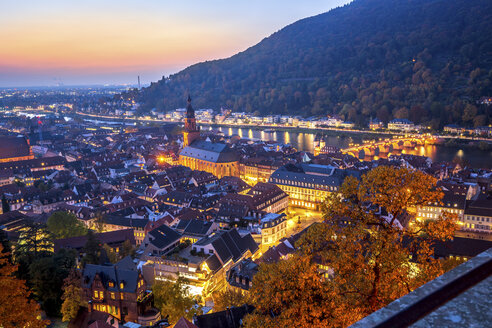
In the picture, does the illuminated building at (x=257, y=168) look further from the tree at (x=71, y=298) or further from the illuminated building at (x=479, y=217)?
the tree at (x=71, y=298)

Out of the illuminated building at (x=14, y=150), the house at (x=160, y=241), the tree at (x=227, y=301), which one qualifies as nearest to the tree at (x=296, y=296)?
the tree at (x=227, y=301)

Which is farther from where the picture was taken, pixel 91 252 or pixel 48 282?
pixel 91 252

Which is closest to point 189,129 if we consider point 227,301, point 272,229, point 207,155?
point 207,155

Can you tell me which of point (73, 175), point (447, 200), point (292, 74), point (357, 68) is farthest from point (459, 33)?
point (73, 175)

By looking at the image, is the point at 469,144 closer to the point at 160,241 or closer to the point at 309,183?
the point at 309,183

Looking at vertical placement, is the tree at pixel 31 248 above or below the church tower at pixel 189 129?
below

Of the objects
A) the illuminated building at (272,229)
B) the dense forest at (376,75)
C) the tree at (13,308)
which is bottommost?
the illuminated building at (272,229)
